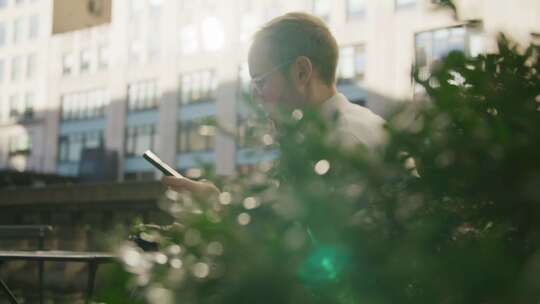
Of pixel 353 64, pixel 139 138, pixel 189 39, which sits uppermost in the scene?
pixel 189 39

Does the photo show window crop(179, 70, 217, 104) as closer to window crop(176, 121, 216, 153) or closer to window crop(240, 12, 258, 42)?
window crop(176, 121, 216, 153)

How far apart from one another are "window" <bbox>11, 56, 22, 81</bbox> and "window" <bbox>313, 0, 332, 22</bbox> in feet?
85.8

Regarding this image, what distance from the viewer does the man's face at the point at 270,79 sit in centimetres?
189

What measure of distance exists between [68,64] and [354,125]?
4578 cm

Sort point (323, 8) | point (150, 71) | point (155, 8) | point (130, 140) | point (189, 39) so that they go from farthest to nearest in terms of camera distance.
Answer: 1. point (130, 140)
2. point (155, 8)
3. point (150, 71)
4. point (189, 39)
5. point (323, 8)

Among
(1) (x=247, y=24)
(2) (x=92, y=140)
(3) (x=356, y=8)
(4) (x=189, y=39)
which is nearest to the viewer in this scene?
(3) (x=356, y=8)

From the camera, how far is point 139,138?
3988 centimetres

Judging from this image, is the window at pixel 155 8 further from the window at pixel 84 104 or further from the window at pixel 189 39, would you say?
the window at pixel 84 104

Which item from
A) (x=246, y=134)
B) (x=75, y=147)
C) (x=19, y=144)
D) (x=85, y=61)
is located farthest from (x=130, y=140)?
(x=246, y=134)

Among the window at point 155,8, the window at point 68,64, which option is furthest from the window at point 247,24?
the window at point 68,64

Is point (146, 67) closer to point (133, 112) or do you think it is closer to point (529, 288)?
point (133, 112)

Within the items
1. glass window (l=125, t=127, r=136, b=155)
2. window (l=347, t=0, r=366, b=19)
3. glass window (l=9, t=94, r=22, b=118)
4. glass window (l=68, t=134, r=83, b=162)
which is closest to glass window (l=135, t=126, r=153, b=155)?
glass window (l=125, t=127, r=136, b=155)

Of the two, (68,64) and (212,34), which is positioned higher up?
(212,34)

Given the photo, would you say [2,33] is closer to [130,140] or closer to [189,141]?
[130,140]
